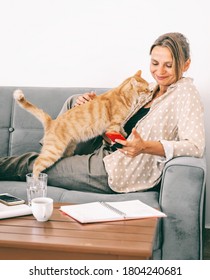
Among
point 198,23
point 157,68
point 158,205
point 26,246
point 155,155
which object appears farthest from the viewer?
point 198,23

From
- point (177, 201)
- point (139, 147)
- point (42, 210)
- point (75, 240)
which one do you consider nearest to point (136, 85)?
point (139, 147)

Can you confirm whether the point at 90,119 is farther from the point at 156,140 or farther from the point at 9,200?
the point at 9,200

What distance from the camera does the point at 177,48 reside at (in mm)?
2010

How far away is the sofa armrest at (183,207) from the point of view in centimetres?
171

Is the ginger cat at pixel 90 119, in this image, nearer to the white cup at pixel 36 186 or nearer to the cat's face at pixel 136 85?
the cat's face at pixel 136 85

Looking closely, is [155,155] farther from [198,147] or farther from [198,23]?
[198,23]

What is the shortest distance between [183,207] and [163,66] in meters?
0.71

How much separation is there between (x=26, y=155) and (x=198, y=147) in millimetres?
931

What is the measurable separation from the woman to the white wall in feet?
1.84

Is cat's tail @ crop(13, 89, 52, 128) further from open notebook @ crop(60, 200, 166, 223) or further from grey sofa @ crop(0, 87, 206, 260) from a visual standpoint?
open notebook @ crop(60, 200, 166, 223)

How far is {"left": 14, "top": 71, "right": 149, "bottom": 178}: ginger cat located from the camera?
221 cm

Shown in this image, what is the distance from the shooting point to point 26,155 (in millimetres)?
2242

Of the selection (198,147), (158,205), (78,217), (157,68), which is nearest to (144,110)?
(157,68)

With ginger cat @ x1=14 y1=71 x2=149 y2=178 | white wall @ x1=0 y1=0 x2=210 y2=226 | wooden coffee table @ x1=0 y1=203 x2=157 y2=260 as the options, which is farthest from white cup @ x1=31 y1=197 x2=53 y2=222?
white wall @ x1=0 y1=0 x2=210 y2=226
